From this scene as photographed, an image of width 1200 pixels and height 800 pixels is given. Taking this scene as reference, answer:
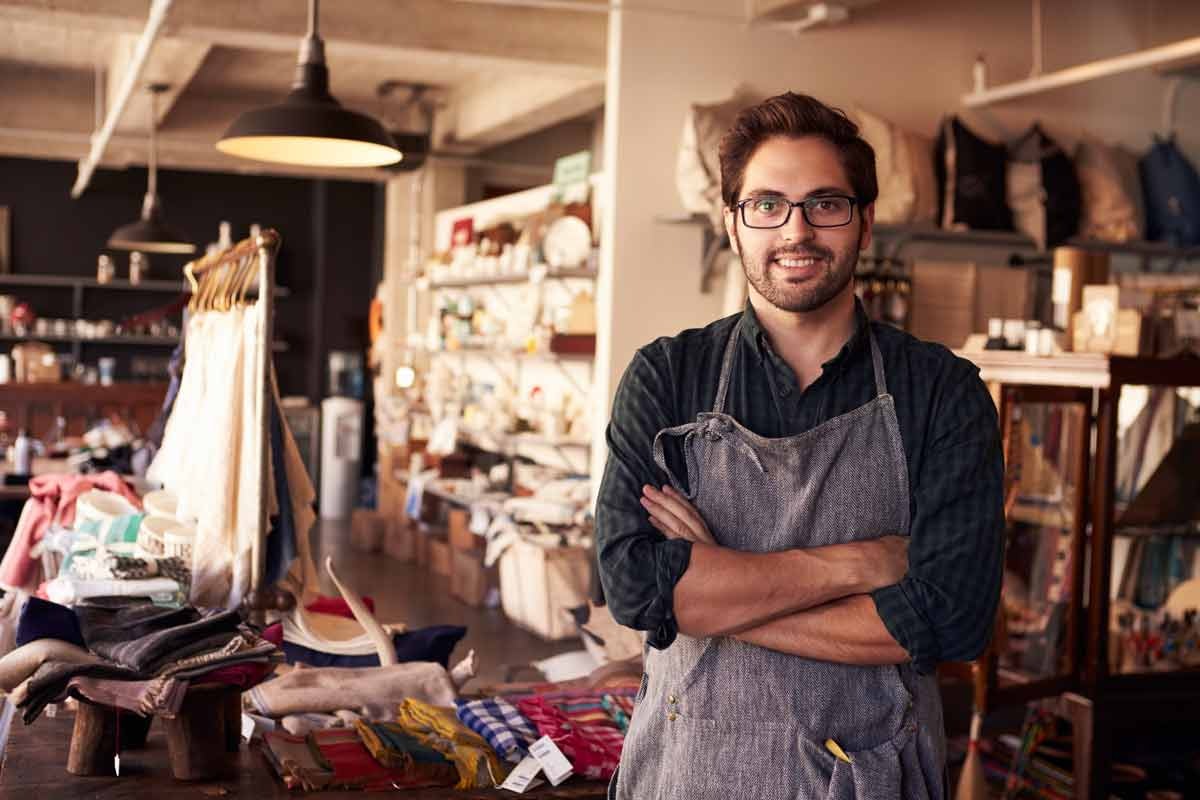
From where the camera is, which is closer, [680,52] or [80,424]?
[680,52]

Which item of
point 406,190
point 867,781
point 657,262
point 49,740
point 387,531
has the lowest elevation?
point 387,531

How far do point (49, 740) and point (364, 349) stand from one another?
41.6ft

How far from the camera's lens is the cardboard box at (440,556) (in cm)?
937

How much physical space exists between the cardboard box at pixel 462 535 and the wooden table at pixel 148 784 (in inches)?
→ 233

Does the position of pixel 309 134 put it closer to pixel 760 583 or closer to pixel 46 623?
pixel 46 623

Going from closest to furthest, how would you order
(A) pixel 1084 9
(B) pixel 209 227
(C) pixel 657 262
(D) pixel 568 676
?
(D) pixel 568 676, (C) pixel 657 262, (A) pixel 1084 9, (B) pixel 209 227

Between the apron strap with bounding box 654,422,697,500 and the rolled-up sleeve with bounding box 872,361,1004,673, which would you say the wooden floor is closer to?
the apron strap with bounding box 654,422,697,500

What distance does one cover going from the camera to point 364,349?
15.4 meters

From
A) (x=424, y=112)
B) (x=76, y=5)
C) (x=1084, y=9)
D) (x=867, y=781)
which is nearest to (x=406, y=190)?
(x=424, y=112)

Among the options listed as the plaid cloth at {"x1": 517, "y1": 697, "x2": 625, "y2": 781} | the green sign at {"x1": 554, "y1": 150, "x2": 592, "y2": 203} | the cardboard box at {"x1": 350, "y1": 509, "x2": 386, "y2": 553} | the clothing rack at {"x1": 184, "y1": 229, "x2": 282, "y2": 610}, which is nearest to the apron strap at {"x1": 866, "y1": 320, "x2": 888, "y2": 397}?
the plaid cloth at {"x1": 517, "y1": 697, "x2": 625, "y2": 781}

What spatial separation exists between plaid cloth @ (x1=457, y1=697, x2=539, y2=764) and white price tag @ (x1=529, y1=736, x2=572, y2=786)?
0.19 feet

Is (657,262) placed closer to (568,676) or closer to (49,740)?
(568,676)

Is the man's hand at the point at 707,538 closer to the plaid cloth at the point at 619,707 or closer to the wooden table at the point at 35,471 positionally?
the plaid cloth at the point at 619,707

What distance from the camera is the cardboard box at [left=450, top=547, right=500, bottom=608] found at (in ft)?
27.6
